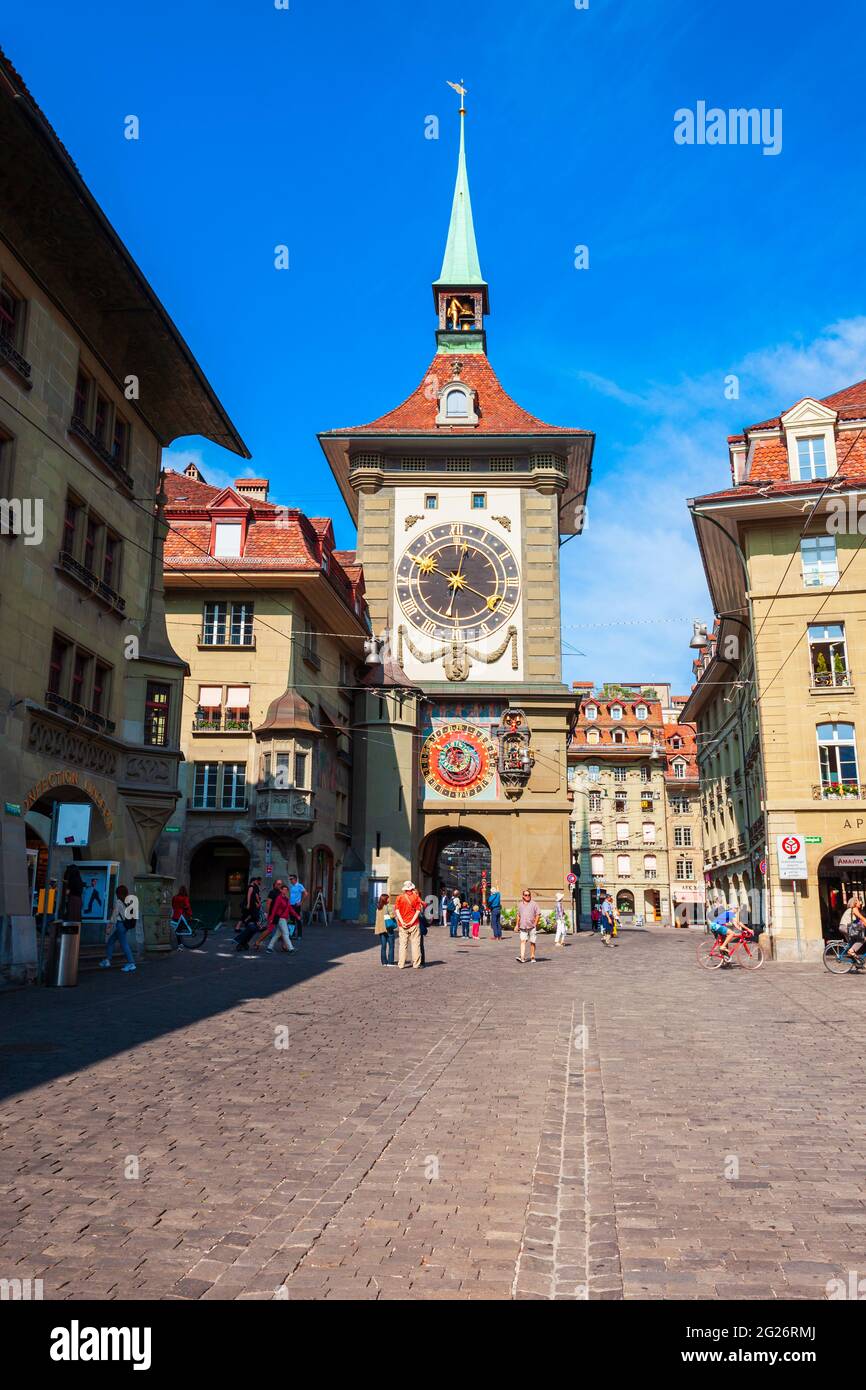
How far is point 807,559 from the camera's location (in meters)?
32.1

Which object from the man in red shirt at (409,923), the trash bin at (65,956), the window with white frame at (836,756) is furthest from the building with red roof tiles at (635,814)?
the trash bin at (65,956)

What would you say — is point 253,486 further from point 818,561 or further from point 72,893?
point 72,893

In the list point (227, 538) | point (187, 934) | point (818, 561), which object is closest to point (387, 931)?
point (187, 934)

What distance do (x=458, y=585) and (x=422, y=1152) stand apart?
1846 inches

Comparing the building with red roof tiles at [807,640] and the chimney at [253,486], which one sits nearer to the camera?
the building with red roof tiles at [807,640]

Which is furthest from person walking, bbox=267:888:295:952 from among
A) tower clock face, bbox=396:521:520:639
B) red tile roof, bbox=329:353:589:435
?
red tile roof, bbox=329:353:589:435

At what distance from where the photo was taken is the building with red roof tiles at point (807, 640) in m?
29.8

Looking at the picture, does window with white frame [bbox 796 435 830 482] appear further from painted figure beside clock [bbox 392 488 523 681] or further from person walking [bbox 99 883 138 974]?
person walking [bbox 99 883 138 974]

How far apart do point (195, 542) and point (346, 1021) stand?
28227mm

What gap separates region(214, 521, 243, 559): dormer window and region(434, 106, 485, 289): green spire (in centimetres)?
3104

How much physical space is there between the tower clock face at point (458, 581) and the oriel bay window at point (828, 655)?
23217 mm

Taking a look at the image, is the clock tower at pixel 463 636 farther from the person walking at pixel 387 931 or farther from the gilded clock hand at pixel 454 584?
the person walking at pixel 387 931
